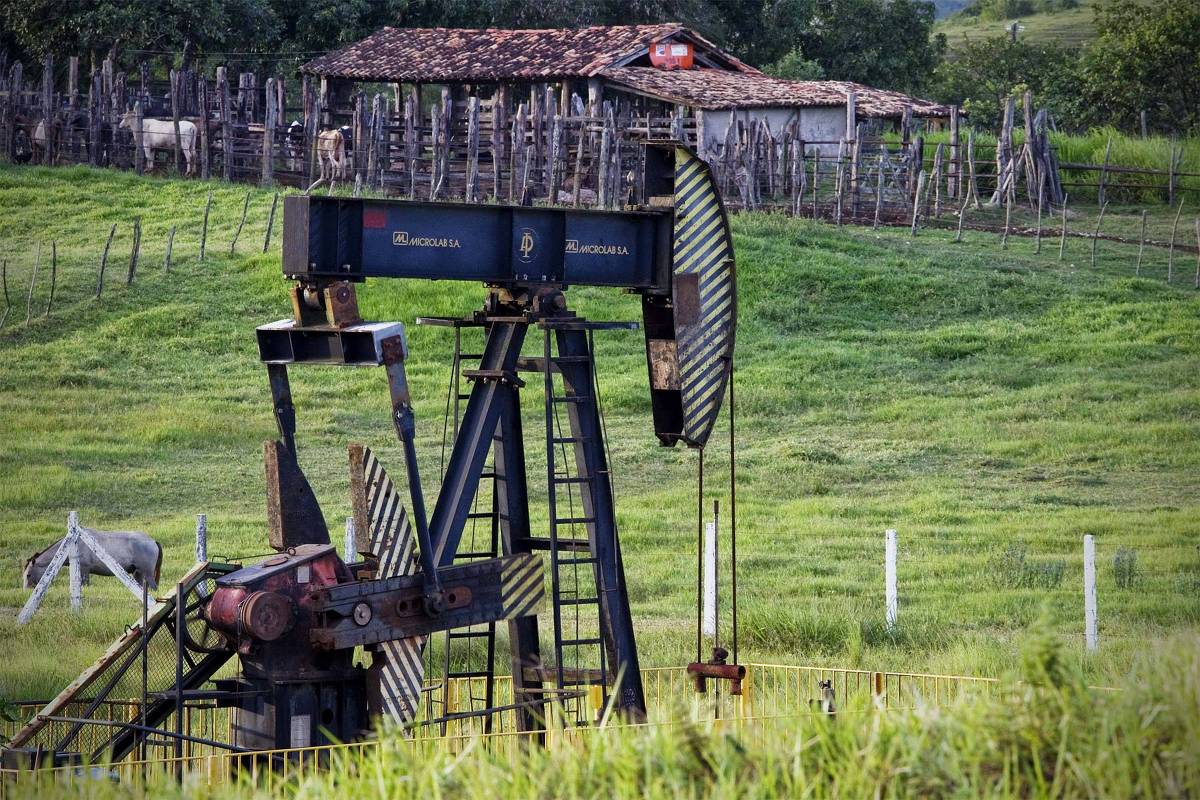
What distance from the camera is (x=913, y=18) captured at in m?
53.4

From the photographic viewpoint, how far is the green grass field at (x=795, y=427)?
53.9ft

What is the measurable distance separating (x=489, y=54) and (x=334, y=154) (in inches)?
250

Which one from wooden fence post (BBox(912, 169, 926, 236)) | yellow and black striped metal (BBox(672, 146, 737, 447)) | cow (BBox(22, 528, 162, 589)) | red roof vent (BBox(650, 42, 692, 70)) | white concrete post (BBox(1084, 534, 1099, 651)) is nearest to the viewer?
yellow and black striped metal (BBox(672, 146, 737, 447))

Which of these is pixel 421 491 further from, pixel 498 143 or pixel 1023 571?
pixel 498 143

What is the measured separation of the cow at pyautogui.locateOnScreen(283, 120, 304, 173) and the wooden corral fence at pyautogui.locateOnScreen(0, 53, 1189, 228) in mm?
39

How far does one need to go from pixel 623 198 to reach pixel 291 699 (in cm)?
2412

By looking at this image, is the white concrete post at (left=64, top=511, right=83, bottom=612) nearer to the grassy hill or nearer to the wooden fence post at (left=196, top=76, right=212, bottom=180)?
the wooden fence post at (left=196, top=76, right=212, bottom=180)

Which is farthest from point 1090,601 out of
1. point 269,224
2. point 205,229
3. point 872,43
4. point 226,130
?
point 872,43

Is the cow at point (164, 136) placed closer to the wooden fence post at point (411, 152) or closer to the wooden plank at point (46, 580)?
the wooden fence post at point (411, 152)

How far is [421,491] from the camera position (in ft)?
35.1

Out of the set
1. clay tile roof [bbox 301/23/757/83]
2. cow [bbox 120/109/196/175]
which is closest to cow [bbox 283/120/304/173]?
cow [bbox 120/109/196/175]

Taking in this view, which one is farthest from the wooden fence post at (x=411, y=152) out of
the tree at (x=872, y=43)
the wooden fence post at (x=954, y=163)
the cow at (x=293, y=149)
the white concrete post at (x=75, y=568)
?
the white concrete post at (x=75, y=568)

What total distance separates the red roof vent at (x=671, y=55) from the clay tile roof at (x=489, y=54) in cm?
28

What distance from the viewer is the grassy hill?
308 feet
